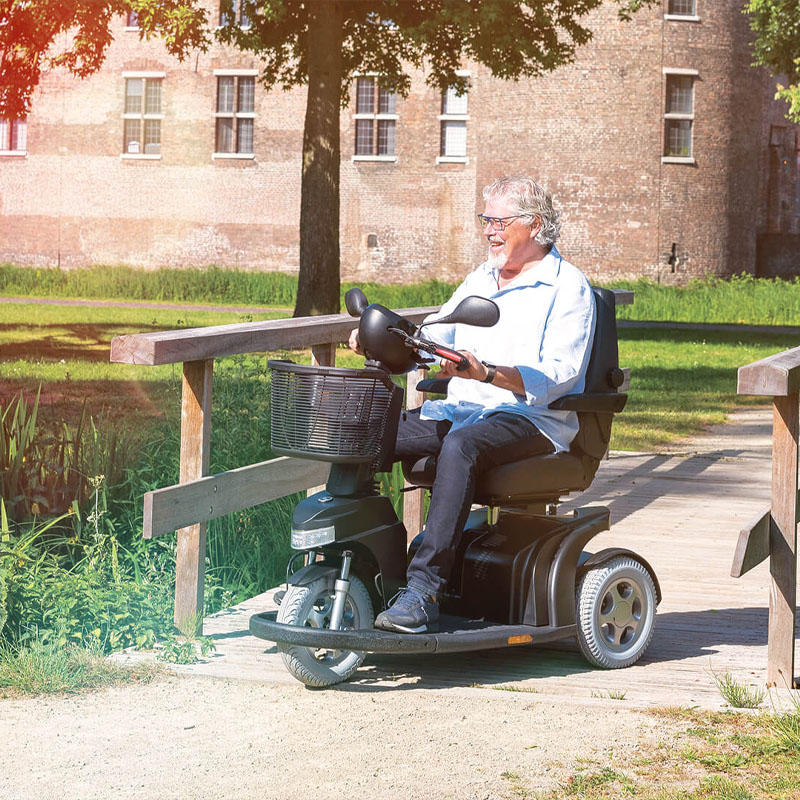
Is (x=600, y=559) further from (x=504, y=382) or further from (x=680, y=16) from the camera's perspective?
(x=680, y=16)

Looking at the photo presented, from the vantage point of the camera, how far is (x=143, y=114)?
123ft

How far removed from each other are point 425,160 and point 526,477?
31.1 meters

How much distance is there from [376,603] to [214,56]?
3384cm

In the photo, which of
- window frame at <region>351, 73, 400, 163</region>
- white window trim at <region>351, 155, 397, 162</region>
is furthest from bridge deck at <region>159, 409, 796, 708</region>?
window frame at <region>351, 73, 400, 163</region>

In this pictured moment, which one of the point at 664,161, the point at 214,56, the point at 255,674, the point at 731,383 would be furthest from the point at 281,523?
the point at 214,56

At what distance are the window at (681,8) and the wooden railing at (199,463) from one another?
96.1ft

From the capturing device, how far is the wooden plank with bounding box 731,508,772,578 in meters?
4.30

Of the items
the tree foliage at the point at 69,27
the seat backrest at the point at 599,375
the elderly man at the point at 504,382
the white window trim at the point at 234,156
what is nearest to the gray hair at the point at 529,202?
the elderly man at the point at 504,382

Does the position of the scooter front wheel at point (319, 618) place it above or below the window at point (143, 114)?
below

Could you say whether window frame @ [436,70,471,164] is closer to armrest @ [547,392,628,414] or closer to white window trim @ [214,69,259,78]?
white window trim @ [214,69,259,78]

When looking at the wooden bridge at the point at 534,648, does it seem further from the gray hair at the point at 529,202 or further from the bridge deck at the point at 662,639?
the gray hair at the point at 529,202

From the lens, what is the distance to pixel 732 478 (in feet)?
29.7

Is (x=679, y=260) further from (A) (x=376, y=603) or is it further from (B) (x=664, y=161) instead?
(A) (x=376, y=603)

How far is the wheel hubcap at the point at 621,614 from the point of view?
188 inches
